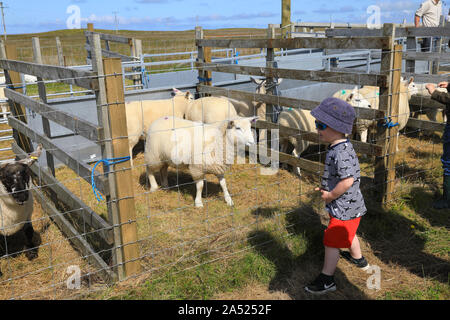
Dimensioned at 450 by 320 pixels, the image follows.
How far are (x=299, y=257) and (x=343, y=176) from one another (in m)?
1.16

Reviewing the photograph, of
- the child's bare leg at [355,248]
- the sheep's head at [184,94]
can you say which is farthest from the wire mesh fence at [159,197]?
the child's bare leg at [355,248]

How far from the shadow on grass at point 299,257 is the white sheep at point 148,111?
3424 millimetres

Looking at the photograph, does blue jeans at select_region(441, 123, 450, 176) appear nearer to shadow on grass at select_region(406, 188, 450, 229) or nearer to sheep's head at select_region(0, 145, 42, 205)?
shadow on grass at select_region(406, 188, 450, 229)

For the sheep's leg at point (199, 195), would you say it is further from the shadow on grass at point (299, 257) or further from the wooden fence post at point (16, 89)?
the wooden fence post at point (16, 89)

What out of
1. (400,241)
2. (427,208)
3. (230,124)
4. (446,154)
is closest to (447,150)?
(446,154)

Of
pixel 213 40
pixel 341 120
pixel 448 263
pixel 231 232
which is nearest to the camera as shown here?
pixel 341 120

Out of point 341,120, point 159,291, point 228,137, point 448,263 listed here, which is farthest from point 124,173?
point 448,263

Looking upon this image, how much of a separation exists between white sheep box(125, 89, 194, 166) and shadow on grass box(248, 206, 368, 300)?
11.2 ft

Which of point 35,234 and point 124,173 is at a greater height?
point 124,173

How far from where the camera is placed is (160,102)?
7598mm

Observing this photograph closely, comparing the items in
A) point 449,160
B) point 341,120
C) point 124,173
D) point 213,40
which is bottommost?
point 449,160

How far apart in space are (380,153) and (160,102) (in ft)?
14.0
